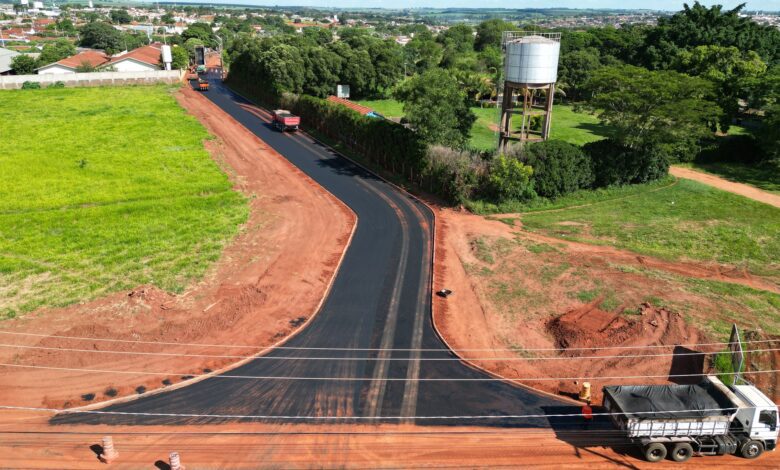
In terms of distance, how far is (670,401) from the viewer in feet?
67.7

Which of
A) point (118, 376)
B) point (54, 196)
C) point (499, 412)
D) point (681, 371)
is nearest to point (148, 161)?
point (54, 196)

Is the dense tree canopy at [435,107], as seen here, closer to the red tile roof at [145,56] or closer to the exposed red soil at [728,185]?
the exposed red soil at [728,185]

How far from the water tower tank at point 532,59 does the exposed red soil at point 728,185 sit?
20580 mm

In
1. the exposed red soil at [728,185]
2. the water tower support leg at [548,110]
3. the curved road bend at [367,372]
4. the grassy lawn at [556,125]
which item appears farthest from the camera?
the grassy lawn at [556,125]

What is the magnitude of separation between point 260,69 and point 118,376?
71.1m

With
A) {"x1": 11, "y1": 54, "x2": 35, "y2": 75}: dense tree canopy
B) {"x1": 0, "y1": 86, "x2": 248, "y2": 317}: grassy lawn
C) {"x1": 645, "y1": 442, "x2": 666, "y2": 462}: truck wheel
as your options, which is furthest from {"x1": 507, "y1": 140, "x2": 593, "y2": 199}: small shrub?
{"x1": 11, "y1": 54, "x2": 35, "y2": 75}: dense tree canopy

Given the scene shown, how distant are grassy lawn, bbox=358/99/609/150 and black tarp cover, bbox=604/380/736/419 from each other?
42.3m

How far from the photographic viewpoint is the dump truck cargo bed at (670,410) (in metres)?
19.7

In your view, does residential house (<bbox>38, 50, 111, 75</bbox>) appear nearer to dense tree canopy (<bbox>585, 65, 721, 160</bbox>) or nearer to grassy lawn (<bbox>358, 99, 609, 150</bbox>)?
grassy lawn (<bbox>358, 99, 609, 150</bbox>)

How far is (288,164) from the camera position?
56.0 meters

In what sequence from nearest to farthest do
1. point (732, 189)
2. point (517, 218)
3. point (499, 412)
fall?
point (499, 412), point (517, 218), point (732, 189)

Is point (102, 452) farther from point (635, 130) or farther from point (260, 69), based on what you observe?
point (260, 69)

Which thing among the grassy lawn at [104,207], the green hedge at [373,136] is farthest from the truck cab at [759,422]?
the green hedge at [373,136]

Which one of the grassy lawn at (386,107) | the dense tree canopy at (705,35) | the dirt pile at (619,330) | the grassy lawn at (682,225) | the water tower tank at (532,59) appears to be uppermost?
the dense tree canopy at (705,35)
